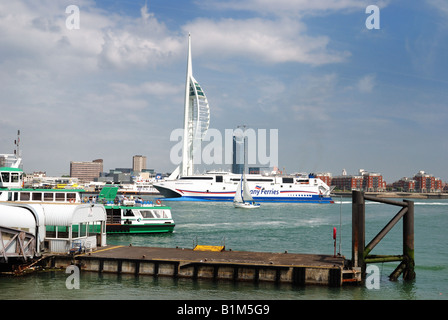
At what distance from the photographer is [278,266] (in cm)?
2144

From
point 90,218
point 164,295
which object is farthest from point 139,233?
point 164,295

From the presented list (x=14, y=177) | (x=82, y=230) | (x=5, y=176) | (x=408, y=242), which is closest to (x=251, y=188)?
(x=14, y=177)

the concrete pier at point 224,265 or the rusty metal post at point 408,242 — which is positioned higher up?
the rusty metal post at point 408,242

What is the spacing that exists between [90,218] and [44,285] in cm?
525

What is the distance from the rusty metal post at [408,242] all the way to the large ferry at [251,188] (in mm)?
98117

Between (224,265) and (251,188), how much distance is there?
337 feet

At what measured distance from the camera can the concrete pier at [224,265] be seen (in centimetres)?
2120

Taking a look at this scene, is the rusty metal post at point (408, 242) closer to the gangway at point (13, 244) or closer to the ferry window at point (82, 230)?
the ferry window at point (82, 230)

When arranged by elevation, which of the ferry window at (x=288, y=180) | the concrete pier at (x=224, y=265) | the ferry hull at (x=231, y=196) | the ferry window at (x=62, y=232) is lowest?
the ferry hull at (x=231, y=196)

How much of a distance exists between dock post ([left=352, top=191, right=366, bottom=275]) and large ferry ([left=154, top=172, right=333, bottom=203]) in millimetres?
99437

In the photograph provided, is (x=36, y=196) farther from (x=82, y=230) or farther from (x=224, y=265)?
(x=224, y=265)

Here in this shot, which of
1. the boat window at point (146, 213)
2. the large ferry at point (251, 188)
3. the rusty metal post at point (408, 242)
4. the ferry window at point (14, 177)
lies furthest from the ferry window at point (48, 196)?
the large ferry at point (251, 188)

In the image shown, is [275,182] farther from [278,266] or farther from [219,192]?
[278,266]

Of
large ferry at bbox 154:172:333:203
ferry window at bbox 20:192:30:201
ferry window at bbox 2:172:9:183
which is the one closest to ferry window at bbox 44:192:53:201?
ferry window at bbox 20:192:30:201
